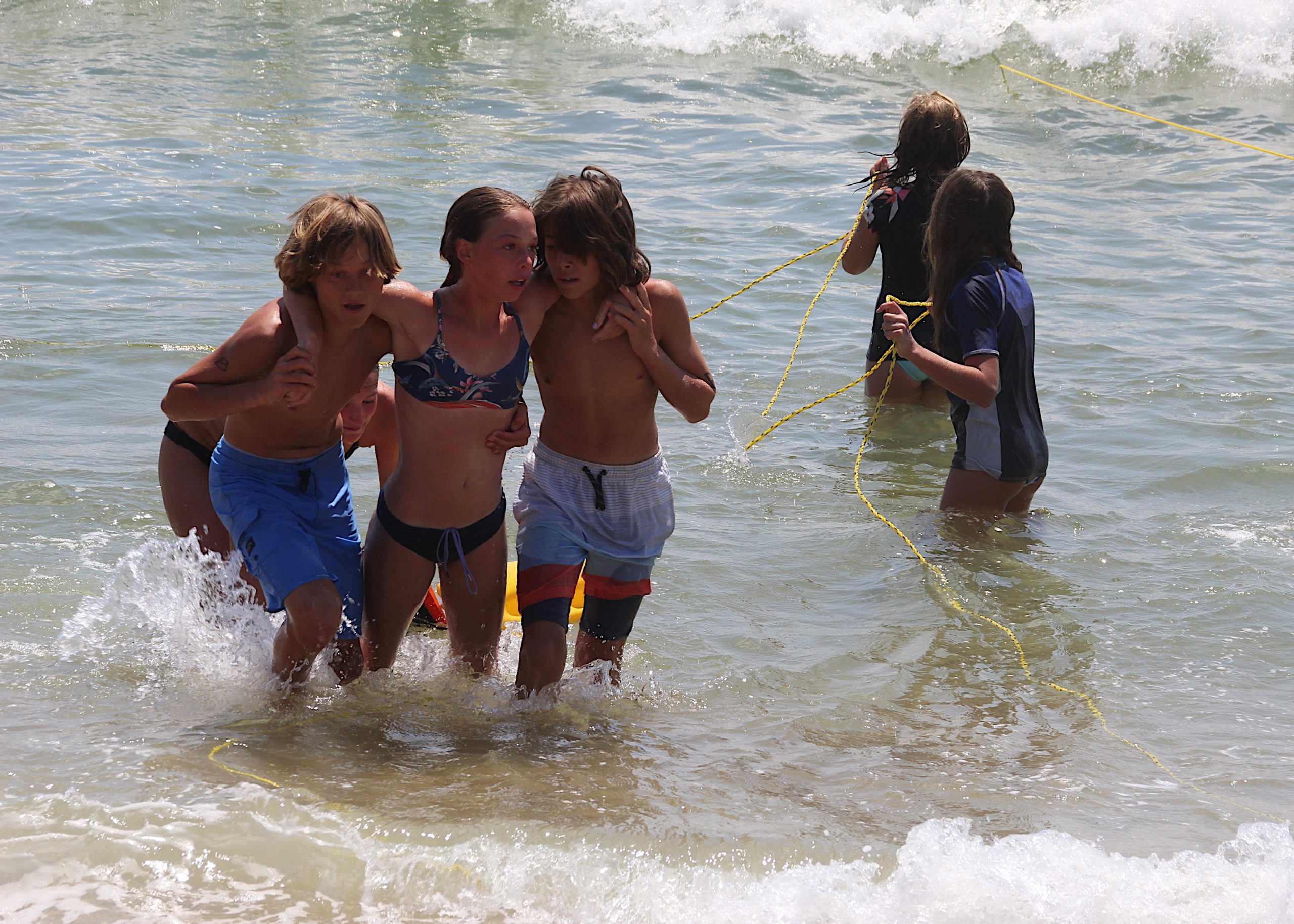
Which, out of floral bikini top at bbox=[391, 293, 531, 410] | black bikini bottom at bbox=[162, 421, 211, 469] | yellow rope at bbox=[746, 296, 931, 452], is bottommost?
yellow rope at bbox=[746, 296, 931, 452]

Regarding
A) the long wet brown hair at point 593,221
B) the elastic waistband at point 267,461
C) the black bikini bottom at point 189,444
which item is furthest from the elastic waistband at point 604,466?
the black bikini bottom at point 189,444

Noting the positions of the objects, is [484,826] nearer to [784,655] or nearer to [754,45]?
[784,655]

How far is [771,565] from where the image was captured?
567 cm

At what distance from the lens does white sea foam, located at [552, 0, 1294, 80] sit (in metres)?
18.2

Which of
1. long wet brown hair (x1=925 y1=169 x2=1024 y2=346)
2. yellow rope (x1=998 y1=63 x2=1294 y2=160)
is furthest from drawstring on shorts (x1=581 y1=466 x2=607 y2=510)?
yellow rope (x1=998 y1=63 x2=1294 y2=160)

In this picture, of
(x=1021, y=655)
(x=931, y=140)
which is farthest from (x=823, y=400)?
(x=1021, y=655)

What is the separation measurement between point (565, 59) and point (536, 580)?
15164mm

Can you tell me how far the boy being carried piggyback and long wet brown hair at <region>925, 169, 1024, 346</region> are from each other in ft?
5.16

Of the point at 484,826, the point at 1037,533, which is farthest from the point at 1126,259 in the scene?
the point at 484,826

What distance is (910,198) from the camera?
645cm

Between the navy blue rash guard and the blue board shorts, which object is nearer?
the blue board shorts

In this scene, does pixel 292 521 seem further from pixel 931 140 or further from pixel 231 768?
pixel 931 140

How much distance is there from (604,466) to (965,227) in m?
2.00

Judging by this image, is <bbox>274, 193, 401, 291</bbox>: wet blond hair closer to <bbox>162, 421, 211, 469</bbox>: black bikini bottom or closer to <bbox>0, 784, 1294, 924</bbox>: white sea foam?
<bbox>162, 421, 211, 469</bbox>: black bikini bottom
